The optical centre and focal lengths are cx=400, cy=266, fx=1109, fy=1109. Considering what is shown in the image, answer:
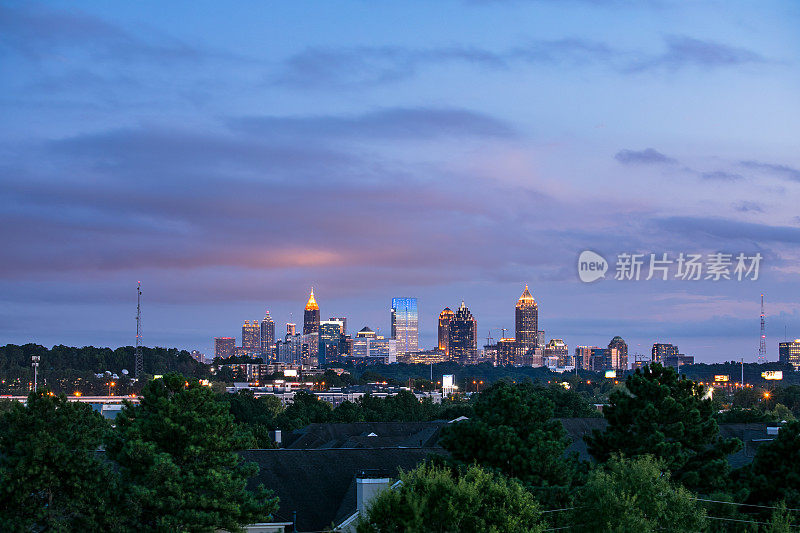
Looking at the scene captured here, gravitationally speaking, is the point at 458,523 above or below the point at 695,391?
below

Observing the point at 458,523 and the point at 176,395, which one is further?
the point at 176,395

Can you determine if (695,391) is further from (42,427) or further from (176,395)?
(42,427)

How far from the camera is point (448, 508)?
143 ft

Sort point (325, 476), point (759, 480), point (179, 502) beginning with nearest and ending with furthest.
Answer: point (179, 502), point (759, 480), point (325, 476)

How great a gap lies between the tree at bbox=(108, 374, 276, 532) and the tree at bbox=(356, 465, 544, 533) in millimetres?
6388

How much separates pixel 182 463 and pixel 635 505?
19590 millimetres

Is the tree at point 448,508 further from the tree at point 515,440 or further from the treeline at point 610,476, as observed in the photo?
the tree at point 515,440

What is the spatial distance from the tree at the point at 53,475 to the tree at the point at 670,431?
2628 centimetres

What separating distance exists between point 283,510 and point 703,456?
22.2 meters

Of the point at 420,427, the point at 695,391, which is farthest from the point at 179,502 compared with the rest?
the point at 420,427

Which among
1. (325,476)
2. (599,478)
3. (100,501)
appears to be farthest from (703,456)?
(100,501)

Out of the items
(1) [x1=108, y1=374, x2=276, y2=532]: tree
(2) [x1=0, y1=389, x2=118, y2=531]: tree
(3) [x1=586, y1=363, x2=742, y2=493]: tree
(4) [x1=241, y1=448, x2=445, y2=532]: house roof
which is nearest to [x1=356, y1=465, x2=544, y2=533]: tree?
A: (1) [x1=108, y1=374, x2=276, y2=532]: tree

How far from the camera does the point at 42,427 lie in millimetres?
48031

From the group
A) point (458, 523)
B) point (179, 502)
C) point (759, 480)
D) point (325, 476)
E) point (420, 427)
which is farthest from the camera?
point (420, 427)
